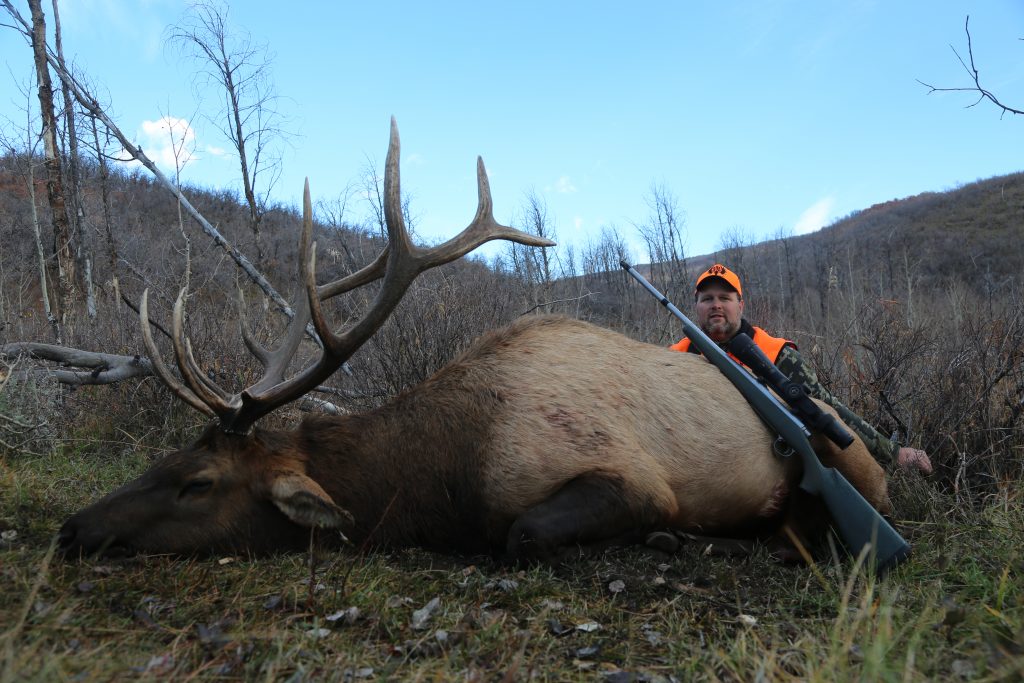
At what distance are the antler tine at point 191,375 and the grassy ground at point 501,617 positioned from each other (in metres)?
0.77

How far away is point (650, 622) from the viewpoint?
2783 millimetres

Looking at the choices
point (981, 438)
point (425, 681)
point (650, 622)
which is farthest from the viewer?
point (981, 438)

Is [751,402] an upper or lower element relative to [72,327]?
lower

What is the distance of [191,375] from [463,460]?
1469 millimetres

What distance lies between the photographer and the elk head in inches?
129

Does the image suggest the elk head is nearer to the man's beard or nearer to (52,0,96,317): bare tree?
the man's beard

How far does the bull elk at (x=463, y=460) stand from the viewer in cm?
337

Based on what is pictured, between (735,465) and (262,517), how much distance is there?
→ 2.69m

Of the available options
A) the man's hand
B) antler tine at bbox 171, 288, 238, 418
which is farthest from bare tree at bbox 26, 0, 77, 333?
the man's hand

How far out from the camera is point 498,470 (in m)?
3.52

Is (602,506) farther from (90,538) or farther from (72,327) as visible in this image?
(72,327)

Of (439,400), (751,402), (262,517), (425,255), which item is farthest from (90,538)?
(751,402)

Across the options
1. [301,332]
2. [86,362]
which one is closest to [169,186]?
[86,362]

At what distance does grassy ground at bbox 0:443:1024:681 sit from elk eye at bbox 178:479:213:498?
0.36 meters
